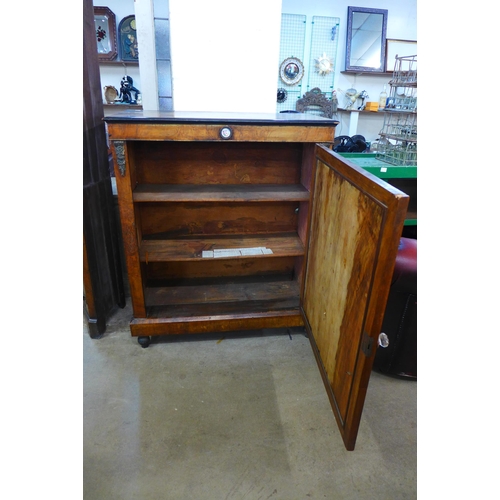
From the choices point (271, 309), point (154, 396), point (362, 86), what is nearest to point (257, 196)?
point (271, 309)

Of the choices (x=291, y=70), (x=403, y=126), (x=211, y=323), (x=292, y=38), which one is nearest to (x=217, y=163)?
(x=211, y=323)

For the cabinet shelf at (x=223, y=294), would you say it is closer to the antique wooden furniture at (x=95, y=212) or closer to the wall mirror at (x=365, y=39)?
the antique wooden furniture at (x=95, y=212)

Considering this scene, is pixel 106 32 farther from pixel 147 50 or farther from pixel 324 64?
pixel 324 64

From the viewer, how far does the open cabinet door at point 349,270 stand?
0.97m

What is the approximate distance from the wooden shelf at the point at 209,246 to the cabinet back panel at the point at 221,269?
24cm

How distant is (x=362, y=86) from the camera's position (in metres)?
4.36

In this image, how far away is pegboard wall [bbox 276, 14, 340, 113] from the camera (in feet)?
13.0

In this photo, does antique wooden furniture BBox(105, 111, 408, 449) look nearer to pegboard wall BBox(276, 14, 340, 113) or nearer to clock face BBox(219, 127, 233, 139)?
clock face BBox(219, 127, 233, 139)


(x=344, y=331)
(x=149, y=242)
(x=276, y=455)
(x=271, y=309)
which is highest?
(x=149, y=242)

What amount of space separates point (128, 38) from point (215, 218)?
3.01m

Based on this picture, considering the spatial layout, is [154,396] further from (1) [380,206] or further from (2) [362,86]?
(2) [362,86]

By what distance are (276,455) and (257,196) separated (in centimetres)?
117

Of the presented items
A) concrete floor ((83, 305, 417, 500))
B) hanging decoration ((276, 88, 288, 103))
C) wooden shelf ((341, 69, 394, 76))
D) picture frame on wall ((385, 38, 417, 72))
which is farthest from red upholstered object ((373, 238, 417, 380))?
picture frame on wall ((385, 38, 417, 72))

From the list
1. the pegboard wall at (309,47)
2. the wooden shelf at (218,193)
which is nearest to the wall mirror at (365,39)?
the pegboard wall at (309,47)
